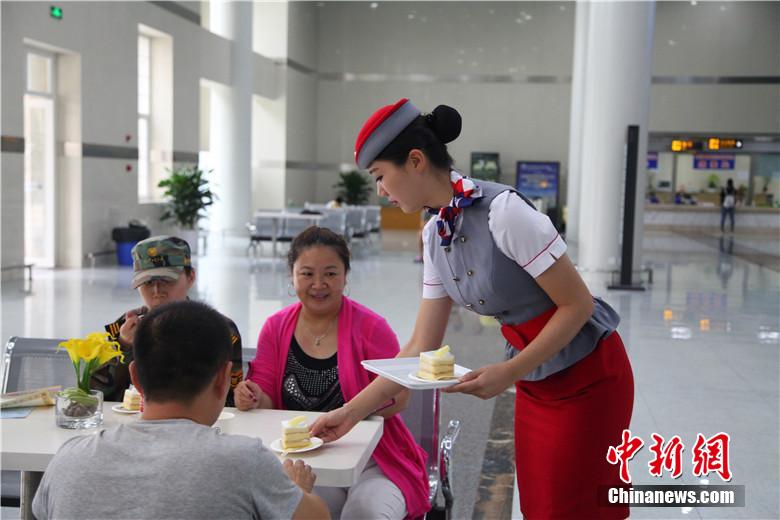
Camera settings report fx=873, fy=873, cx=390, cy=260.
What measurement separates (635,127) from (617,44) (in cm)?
125

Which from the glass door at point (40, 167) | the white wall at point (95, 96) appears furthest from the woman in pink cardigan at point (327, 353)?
the glass door at point (40, 167)

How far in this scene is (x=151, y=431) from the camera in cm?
154

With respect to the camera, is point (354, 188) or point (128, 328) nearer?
point (128, 328)

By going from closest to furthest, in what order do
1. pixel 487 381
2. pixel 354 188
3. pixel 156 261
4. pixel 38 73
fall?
pixel 487 381 < pixel 156 261 < pixel 38 73 < pixel 354 188

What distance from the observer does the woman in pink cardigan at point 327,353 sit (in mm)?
2682

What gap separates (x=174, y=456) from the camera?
1505 mm

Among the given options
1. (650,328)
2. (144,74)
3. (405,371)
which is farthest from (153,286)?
(144,74)

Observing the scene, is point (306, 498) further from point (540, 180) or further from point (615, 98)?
point (540, 180)

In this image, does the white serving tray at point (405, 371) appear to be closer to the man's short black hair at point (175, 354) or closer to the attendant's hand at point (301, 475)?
the attendant's hand at point (301, 475)

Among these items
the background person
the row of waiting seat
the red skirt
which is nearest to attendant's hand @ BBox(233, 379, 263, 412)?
the red skirt

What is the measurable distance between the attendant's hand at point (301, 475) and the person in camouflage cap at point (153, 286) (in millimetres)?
993

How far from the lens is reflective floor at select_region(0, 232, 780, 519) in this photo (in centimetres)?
444

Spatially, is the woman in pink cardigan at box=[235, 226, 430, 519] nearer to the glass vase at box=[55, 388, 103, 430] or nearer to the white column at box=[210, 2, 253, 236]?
the glass vase at box=[55, 388, 103, 430]

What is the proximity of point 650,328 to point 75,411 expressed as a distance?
732 cm
